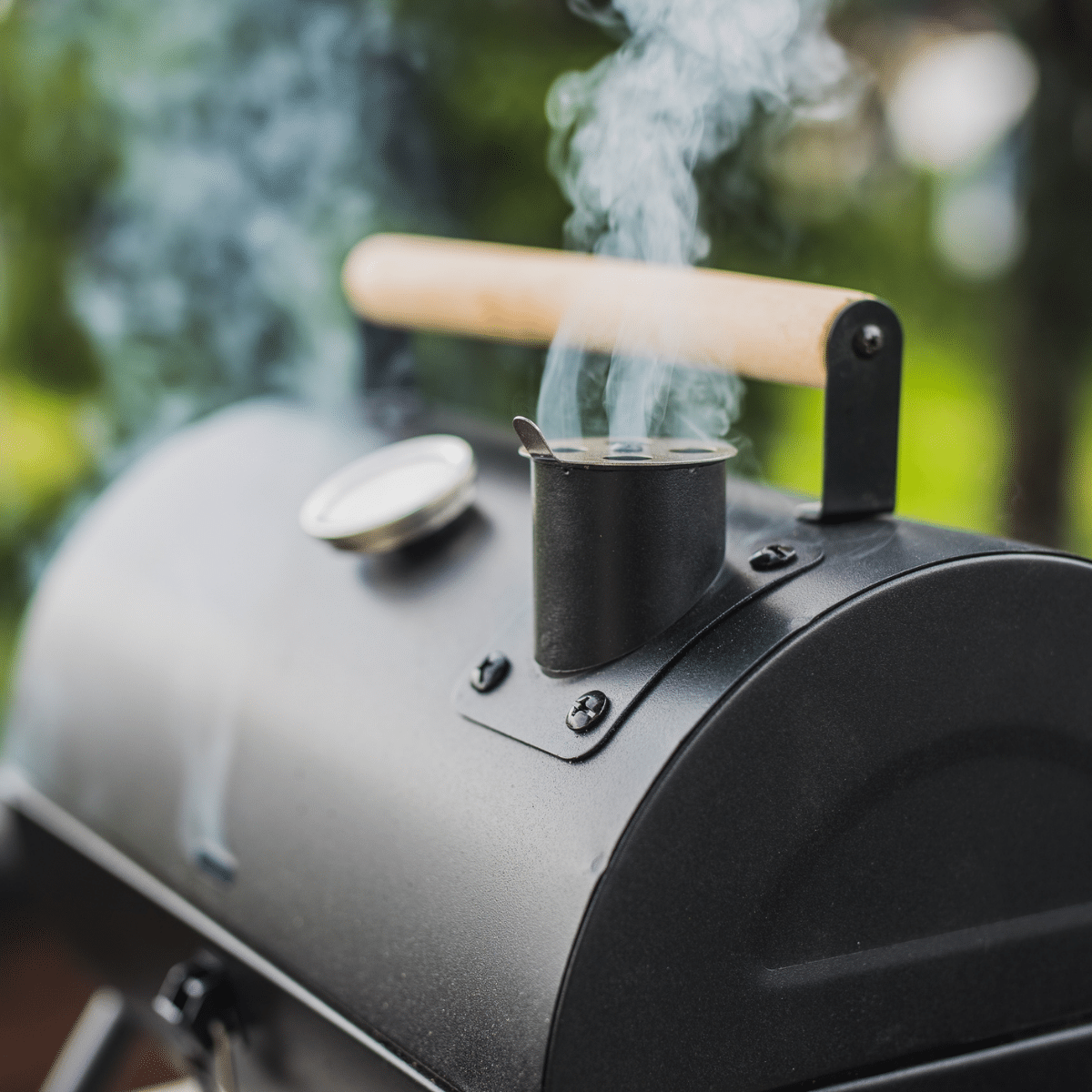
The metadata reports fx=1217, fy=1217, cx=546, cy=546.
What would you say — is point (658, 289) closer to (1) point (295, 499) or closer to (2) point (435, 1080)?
(1) point (295, 499)

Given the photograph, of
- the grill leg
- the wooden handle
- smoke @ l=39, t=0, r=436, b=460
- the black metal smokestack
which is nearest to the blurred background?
smoke @ l=39, t=0, r=436, b=460

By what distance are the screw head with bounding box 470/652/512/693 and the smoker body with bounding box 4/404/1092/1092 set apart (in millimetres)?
10

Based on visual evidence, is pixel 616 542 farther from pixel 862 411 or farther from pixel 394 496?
pixel 394 496

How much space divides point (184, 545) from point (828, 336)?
0.73 meters

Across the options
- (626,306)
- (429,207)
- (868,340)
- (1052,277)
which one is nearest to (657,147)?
(626,306)

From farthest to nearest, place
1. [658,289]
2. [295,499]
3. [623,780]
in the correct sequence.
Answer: [295,499] < [658,289] < [623,780]

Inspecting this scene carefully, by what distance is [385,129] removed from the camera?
2436 millimetres

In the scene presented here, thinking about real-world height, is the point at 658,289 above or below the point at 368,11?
below

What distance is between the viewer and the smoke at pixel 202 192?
2.04 meters

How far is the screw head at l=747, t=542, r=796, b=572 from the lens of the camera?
818 millimetres

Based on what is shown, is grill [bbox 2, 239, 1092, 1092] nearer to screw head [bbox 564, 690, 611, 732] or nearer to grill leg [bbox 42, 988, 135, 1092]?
screw head [bbox 564, 690, 611, 732]

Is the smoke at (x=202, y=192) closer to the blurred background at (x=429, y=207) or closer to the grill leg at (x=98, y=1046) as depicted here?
the blurred background at (x=429, y=207)

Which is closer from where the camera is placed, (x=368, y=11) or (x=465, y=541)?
(x=465, y=541)

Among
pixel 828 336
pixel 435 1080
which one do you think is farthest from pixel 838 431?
pixel 435 1080
